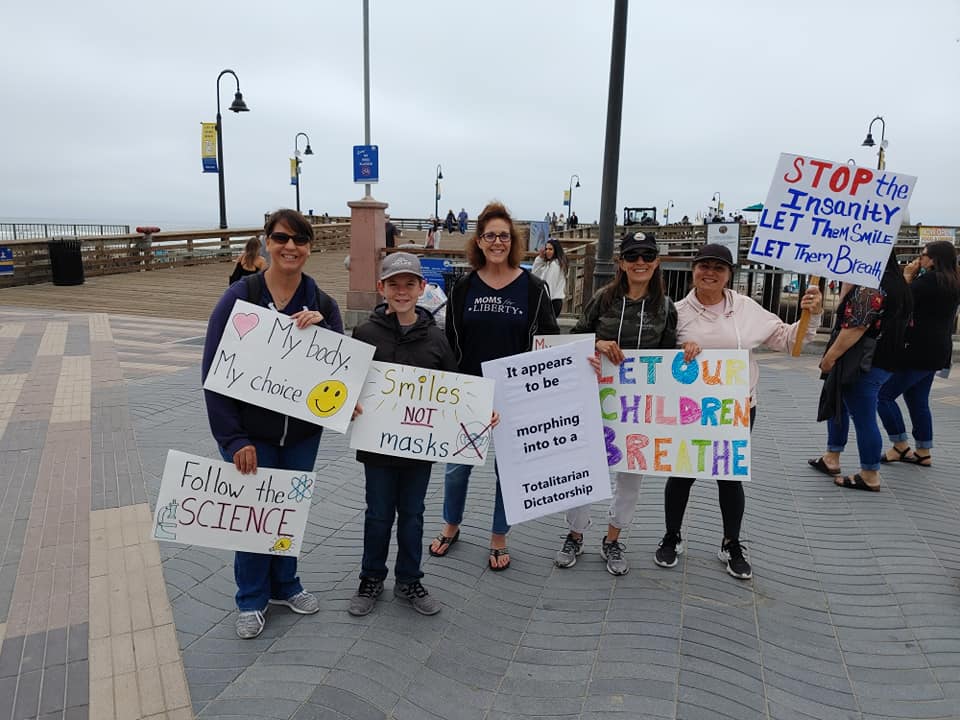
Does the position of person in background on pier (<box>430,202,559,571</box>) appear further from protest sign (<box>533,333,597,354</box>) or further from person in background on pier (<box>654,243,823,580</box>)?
person in background on pier (<box>654,243,823,580</box>)

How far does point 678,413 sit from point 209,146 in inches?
1109

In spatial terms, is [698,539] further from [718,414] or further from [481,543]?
[481,543]

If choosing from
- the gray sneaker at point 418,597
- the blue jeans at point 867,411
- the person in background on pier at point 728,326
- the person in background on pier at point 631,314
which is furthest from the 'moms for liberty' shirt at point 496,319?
the blue jeans at point 867,411

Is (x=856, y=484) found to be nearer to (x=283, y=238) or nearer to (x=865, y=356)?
(x=865, y=356)

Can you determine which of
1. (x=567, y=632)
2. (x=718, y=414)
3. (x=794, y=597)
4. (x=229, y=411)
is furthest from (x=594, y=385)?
(x=229, y=411)

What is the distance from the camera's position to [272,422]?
10.3ft

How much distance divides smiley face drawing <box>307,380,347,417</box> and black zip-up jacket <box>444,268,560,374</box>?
713mm

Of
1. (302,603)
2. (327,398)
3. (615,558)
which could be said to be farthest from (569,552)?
(327,398)

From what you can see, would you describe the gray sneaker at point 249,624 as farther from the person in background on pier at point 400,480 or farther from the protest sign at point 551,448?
the protest sign at point 551,448

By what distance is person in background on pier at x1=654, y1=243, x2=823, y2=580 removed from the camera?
352 centimetres

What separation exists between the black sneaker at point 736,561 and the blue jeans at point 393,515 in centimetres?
180

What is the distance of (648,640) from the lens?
3.18 m

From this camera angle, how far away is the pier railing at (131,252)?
60.5 ft

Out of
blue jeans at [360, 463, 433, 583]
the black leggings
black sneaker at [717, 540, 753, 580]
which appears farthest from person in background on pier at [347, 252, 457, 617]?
black sneaker at [717, 540, 753, 580]
